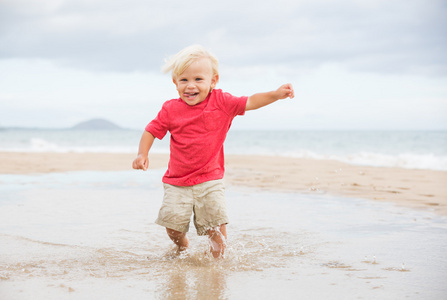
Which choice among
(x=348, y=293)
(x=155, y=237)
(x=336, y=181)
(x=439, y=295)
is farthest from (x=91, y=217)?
(x=336, y=181)

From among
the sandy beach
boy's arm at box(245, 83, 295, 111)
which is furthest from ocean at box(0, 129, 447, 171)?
boy's arm at box(245, 83, 295, 111)

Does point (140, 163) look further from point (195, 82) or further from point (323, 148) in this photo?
point (323, 148)

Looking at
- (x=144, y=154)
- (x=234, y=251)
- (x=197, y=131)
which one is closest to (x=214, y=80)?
(x=197, y=131)

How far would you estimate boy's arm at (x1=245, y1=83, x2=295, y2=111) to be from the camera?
334 centimetres

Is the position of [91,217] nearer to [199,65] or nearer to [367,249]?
[199,65]

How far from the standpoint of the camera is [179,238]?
370cm

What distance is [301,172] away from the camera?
31.3 ft

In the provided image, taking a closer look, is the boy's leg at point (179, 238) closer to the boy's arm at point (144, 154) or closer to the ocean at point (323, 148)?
the boy's arm at point (144, 154)

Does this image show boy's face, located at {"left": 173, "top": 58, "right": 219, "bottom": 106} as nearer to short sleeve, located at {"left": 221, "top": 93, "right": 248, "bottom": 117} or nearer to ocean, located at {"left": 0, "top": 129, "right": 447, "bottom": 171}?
short sleeve, located at {"left": 221, "top": 93, "right": 248, "bottom": 117}

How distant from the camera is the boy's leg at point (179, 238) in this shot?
12.0 feet

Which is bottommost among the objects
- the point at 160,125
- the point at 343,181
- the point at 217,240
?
the point at 217,240

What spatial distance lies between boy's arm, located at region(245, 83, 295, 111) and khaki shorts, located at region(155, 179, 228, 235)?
0.63m

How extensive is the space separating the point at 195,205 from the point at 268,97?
3.19ft

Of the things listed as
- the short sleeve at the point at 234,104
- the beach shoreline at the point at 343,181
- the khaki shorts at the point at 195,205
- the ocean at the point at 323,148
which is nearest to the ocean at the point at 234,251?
the khaki shorts at the point at 195,205
